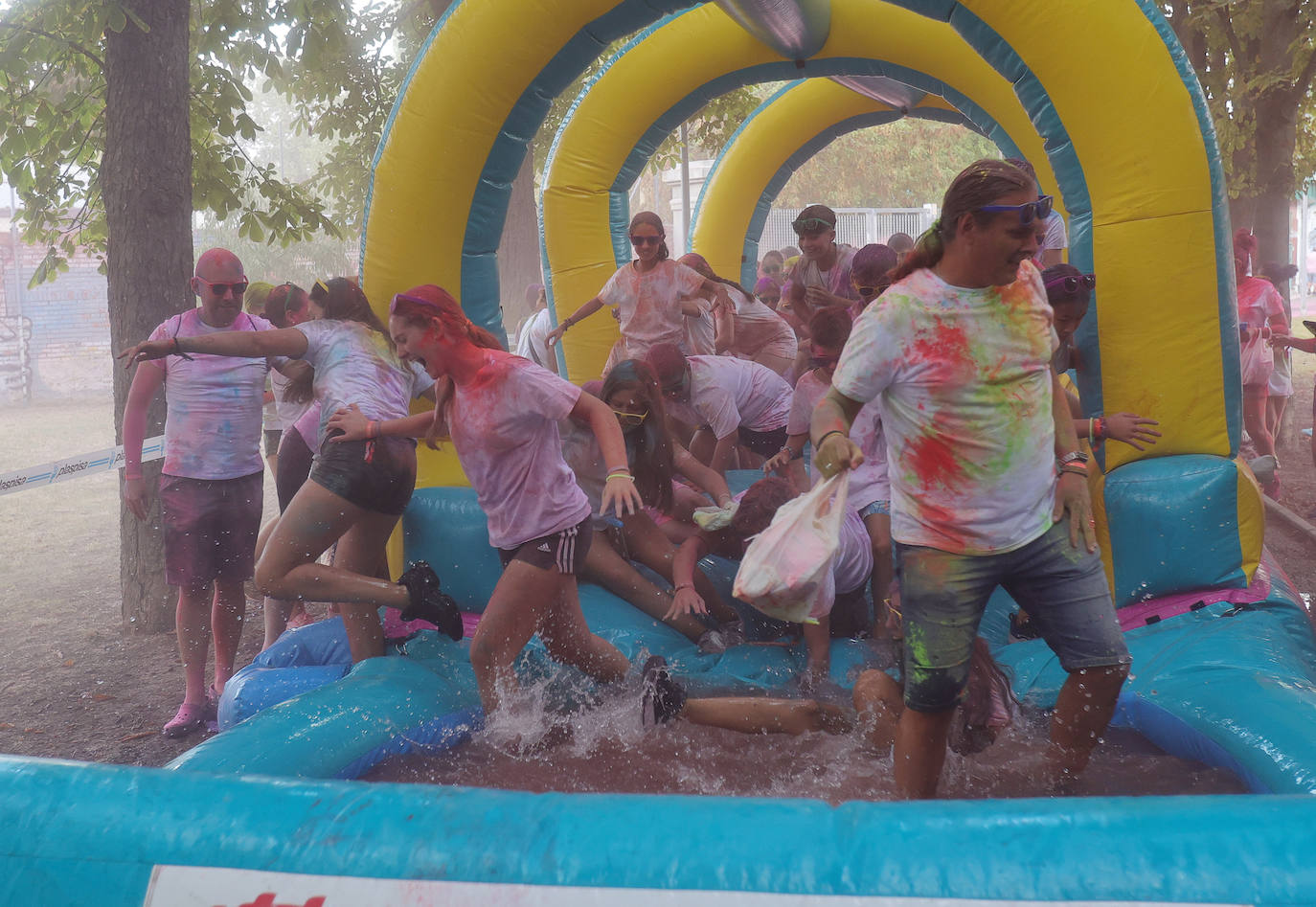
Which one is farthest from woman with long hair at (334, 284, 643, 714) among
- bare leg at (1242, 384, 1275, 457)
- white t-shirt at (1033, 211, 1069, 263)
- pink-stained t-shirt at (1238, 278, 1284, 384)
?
bare leg at (1242, 384, 1275, 457)

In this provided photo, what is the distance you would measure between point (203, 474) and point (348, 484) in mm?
982

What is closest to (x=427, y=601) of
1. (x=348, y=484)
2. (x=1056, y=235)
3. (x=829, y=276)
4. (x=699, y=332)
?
(x=348, y=484)

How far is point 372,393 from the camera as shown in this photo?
13.3 feet

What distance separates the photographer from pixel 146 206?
18.0ft

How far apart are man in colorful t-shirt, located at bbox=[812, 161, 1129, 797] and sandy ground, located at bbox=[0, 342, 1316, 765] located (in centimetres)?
298

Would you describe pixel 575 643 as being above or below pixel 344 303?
below

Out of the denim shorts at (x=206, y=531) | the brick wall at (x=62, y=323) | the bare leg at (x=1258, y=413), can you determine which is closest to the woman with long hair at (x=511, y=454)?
the denim shorts at (x=206, y=531)

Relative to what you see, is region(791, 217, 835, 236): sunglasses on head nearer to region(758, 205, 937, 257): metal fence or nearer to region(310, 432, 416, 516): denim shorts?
region(310, 432, 416, 516): denim shorts

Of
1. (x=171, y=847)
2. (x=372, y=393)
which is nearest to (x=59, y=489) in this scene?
(x=372, y=393)

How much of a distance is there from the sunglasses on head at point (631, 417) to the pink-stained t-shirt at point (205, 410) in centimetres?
150

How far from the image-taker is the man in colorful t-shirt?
2391mm

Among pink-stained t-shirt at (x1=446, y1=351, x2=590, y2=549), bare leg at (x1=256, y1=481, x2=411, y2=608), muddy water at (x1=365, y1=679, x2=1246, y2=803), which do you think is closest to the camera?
muddy water at (x1=365, y1=679, x2=1246, y2=803)

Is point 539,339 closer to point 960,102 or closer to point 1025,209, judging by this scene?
point 960,102

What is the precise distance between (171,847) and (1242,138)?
9378 millimetres
